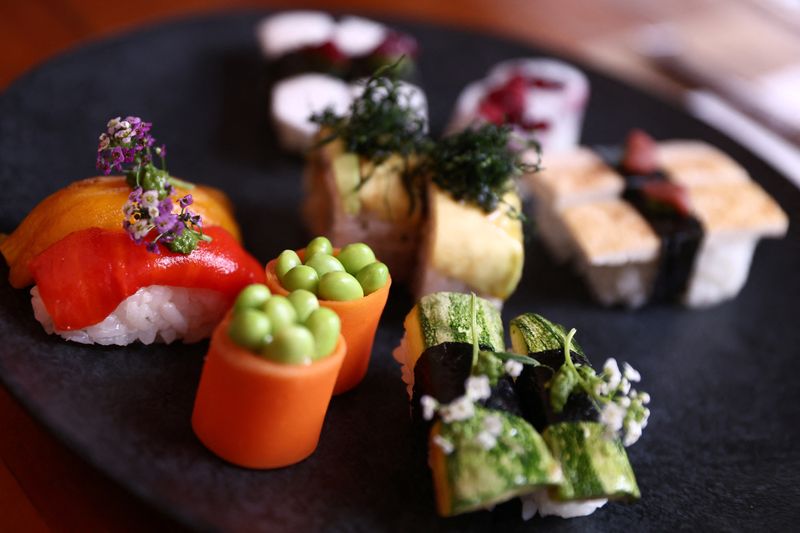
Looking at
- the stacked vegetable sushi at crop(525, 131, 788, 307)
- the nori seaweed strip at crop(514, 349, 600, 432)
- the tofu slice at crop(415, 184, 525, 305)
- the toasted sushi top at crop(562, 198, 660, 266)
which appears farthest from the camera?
the stacked vegetable sushi at crop(525, 131, 788, 307)

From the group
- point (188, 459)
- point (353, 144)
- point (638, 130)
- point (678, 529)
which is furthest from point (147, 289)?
point (638, 130)

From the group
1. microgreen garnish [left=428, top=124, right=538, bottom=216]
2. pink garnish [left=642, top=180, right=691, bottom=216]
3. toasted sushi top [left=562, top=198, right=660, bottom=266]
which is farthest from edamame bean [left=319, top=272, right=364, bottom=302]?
pink garnish [left=642, top=180, right=691, bottom=216]

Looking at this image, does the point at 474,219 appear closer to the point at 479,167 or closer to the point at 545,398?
the point at 479,167

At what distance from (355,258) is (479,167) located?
64cm

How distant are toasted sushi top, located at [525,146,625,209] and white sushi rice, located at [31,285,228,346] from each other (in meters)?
1.47

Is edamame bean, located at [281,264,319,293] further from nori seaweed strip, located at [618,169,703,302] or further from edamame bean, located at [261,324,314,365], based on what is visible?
nori seaweed strip, located at [618,169,703,302]

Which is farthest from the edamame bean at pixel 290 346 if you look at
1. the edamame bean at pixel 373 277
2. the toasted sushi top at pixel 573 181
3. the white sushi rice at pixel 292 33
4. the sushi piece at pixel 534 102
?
the white sushi rice at pixel 292 33

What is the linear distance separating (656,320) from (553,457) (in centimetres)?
133

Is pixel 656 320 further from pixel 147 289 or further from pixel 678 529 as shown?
pixel 147 289

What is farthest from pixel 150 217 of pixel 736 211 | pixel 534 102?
pixel 736 211

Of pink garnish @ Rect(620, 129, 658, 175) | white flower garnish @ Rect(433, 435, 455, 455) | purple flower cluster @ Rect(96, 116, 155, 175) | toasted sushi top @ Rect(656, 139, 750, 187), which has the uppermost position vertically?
purple flower cluster @ Rect(96, 116, 155, 175)

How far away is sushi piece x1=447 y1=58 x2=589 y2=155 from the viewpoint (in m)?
3.60

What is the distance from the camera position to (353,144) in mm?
2908

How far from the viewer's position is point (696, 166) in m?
3.56
